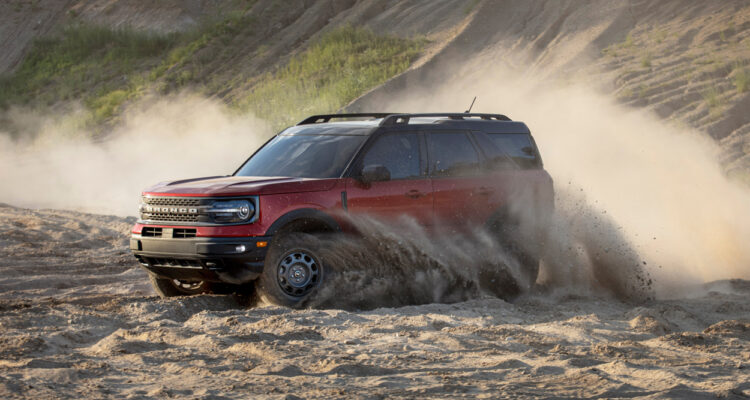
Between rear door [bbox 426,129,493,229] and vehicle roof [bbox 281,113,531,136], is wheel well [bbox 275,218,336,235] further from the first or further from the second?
rear door [bbox 426,129,493,229]

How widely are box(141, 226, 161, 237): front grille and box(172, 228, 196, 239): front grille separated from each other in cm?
24

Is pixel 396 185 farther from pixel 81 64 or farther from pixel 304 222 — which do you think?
pixel 81 64

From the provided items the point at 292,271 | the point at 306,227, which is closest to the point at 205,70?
the point at 306,227

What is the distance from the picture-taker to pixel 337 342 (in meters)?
7.04

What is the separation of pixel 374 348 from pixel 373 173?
231 centimetres

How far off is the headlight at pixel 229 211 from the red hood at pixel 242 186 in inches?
3.4

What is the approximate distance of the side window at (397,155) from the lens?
9219mm

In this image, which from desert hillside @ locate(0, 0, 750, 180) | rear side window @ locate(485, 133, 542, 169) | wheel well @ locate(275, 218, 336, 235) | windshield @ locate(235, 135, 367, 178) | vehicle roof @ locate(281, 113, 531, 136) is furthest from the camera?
desert hillside @ locate(0, 0, 750, 180)

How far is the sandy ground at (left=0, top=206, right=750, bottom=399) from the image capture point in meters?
5.70

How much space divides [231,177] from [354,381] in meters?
3.92

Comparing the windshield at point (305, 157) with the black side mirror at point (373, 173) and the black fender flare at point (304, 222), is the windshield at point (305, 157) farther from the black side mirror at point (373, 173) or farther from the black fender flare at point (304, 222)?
the black fender flare at point (304, 222)

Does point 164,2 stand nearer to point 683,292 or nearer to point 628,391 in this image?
point 683,292

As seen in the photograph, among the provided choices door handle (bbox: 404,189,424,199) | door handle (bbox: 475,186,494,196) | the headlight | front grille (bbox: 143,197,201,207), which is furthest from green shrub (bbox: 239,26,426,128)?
the headlight

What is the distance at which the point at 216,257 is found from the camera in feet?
26.6
